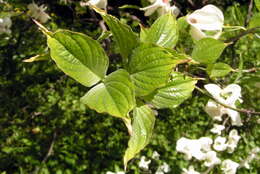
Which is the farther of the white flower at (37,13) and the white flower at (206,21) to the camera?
the white flower at (37,13)

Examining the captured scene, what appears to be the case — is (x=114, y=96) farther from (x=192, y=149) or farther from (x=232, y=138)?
(x=232, y=138)

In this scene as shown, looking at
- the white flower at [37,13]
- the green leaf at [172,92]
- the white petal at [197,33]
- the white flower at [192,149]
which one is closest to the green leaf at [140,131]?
the green leaf at [172,92]

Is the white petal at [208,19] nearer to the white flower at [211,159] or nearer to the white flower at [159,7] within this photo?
the white flower at [159,7]

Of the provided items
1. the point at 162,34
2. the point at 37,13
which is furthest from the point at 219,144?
the point at 162,34

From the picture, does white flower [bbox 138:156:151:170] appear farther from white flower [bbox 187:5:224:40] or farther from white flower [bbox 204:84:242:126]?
white flower [bbox 187:5:224:40]

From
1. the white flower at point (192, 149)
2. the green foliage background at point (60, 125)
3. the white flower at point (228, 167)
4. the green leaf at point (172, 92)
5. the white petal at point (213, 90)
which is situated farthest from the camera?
the green foliage background at point (60, 125)

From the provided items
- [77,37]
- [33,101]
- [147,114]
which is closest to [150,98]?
[147,114]
